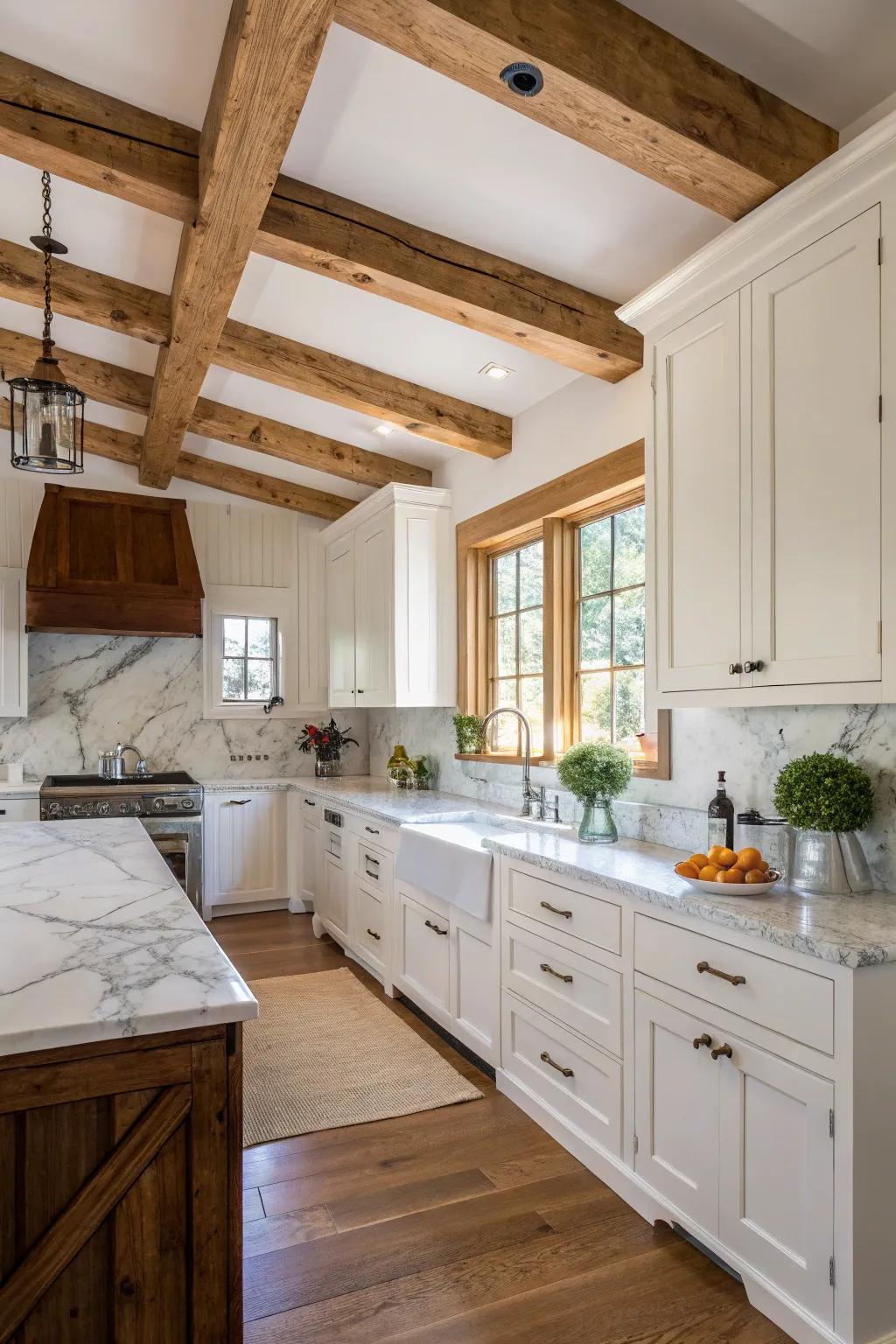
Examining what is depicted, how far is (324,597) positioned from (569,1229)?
4.63 meters

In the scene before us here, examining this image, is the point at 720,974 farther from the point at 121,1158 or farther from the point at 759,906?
the point at 121,1158

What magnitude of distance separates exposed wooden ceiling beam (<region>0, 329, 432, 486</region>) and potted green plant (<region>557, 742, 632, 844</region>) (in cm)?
267

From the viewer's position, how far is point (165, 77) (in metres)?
2.46

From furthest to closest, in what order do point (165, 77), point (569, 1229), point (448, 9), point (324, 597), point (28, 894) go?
point (324, 597) < point (165, 77) < point (569, 1229) < point (28, 894) < point (448, 9)

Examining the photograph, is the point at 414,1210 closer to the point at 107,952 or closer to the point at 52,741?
the point at 107,952

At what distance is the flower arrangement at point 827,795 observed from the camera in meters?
2.04

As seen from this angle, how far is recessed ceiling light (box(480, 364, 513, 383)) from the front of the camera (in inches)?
147

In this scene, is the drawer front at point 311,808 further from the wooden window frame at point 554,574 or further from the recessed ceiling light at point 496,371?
the recessed ceiling light at point 496,371

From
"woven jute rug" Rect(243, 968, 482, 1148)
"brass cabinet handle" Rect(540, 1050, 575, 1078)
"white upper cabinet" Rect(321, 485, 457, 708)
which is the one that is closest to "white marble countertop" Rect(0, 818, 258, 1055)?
"woven jute rug" Rect(243, 968, 482, 1148)

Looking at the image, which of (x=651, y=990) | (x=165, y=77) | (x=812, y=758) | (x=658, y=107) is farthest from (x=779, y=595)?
(x=165, y=77)

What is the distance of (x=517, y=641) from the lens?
169 inches

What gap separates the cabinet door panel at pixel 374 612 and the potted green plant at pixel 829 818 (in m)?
2.80

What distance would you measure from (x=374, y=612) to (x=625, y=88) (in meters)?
3.25

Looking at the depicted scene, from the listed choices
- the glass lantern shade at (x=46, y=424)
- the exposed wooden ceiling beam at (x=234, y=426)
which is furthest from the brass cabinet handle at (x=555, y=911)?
the exposed wooden ceiling beam at (x=234, y=426)
